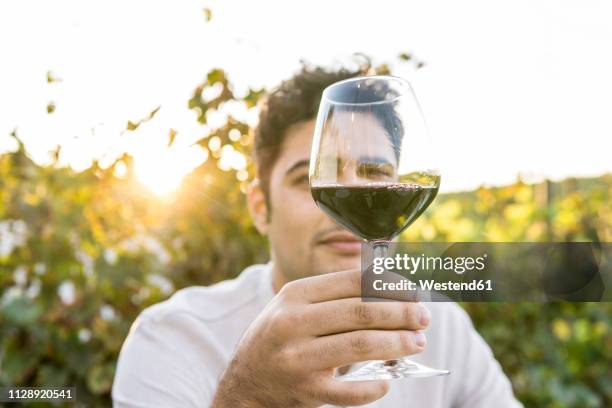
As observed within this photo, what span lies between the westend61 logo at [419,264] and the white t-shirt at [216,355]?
0.69 ft

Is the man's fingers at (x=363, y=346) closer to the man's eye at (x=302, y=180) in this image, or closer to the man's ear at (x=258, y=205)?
the man's eye at (x=302, y=180)

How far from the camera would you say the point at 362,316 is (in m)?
1.29

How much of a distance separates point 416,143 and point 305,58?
4.73 ft

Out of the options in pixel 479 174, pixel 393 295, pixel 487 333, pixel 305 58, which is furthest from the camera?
pixel 487 333

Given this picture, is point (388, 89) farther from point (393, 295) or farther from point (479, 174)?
point (479, 174)

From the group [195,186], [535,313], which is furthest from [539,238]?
[195,186]

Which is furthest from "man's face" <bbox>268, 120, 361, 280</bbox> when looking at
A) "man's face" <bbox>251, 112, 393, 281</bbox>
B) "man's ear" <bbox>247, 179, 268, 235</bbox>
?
"man's ear" <bbox>247, 179, 268, 235</bbox>

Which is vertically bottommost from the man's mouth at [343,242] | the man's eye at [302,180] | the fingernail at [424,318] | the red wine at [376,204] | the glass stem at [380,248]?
the man's mouth at [343,242]

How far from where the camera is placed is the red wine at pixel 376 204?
1314mm

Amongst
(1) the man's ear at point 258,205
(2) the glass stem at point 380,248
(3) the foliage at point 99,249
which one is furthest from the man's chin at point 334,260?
(3) the foliage at point 99,249

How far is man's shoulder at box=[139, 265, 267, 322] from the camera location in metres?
2.39

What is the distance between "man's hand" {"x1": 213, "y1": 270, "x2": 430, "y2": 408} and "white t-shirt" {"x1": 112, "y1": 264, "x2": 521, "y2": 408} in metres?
0.85

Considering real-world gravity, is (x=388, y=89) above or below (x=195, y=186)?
above

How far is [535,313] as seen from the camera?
171 inches
